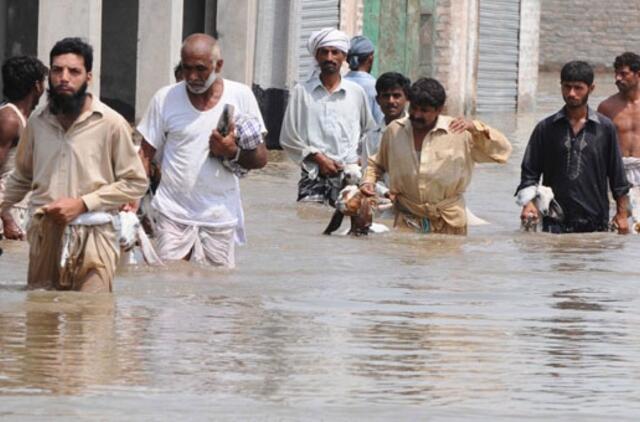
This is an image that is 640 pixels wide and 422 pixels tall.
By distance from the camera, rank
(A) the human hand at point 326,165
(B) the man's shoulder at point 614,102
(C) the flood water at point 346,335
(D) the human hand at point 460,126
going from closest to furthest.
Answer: (C) the flood water at point 346,335, (D) the human hand at point 460,126, (B) the man's shoulder at point 614,102, (A) the human hand at point 326,165

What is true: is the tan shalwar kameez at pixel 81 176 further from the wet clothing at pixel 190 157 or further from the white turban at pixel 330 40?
the white turban at pixel 330 40

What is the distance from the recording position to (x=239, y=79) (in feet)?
70.3

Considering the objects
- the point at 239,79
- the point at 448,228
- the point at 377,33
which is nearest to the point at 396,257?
the point at 448,228

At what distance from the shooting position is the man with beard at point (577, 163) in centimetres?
1285

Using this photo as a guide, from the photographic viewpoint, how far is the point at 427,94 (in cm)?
1220

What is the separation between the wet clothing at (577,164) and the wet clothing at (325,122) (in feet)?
6.71

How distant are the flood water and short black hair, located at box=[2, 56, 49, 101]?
2.93ft

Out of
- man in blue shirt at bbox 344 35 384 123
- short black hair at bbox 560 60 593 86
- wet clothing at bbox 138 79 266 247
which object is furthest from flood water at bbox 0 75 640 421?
man in blue shirt at bbox 344 35 384 123

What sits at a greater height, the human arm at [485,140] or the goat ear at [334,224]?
the human arm at [485,140]

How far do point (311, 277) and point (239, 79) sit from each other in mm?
10427

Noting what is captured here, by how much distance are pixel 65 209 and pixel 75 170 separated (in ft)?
0.65

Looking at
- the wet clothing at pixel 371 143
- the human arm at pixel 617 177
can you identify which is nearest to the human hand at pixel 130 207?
the human arm at pixel 617 177

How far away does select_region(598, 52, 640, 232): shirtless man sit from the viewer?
1401 cm

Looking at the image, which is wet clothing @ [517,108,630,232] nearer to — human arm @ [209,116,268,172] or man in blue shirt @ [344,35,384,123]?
man in blue shirt @ [344,35,384,123]
